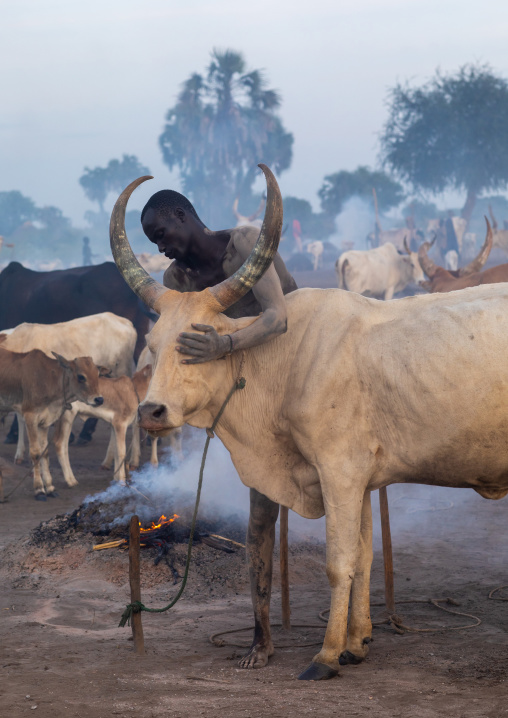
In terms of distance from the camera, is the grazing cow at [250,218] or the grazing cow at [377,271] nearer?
the grazing cow at [377,271]

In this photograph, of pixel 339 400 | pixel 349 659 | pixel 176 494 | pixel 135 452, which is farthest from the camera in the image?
pixel 135 452

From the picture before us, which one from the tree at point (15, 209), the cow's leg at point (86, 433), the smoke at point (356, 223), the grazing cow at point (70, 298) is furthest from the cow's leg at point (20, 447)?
the tree at point (15, 209)

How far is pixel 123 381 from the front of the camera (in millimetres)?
10031

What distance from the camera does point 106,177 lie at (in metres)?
99.6

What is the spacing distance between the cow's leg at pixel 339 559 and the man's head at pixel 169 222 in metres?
1.42

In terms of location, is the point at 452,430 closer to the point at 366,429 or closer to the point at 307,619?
the point at 366,429

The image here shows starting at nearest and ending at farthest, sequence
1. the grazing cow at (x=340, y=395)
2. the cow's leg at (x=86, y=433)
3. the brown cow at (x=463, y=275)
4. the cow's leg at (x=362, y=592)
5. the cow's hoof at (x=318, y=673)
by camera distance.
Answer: the grazing cow at (x=340, y=395) < the cow's hoof at (x=318, y=673) < the cow's leg at (x=362, y=592) < the cow's leg at (x=86, y=433) < the brown cow at (x=463, y=275)

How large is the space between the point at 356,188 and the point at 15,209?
51.8m

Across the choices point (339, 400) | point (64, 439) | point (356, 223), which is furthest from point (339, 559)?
point (356, 223)

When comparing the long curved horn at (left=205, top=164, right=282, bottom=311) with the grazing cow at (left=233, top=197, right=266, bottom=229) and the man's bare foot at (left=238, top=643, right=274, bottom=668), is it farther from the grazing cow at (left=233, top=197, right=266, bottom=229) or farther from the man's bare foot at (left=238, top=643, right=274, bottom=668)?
the grazing cow at (left=233, top=197, right=266, bottom=229)

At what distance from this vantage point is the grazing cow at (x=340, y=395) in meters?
3.68

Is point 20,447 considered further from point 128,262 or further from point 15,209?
point 15,209

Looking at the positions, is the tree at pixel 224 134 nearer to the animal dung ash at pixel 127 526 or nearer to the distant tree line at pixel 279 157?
the distant tree line at pixel 279 157

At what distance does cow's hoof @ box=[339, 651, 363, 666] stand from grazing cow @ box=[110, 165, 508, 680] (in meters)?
0.01
